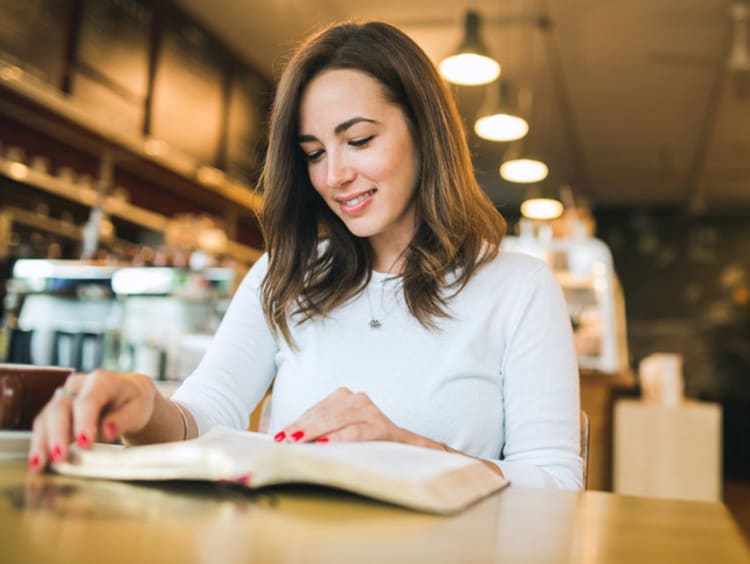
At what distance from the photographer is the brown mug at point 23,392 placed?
79cm

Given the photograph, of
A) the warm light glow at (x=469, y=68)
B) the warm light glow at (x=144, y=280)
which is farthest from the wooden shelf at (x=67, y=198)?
the warm light glow at (x=469, y=68)

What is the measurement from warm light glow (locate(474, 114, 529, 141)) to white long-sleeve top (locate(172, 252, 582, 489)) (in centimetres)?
282

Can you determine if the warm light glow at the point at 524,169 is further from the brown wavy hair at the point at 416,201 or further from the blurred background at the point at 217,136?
the brown wavy hair at the point at 416,201

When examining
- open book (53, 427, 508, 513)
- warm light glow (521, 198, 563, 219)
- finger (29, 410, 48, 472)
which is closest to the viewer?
open book (53, 427, 508, 513)

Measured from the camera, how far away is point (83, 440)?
66 centimetres

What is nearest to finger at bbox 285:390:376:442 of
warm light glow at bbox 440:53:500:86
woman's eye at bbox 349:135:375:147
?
woman's eye at bbox 349:135:375:147

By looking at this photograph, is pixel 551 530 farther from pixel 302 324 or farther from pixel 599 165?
pixel 599 165

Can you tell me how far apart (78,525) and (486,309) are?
0.88 m

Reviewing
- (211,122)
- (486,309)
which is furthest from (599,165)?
(486,309)

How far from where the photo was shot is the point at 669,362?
452 cm

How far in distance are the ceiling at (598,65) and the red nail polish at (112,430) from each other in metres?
2.83

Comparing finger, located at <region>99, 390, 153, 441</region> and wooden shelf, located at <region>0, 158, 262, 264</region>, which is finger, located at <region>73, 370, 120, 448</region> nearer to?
finger, located at <region>99, 390, 153, 441</region>

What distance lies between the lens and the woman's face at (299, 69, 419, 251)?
1.26 meters

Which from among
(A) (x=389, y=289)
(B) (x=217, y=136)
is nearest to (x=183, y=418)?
(A) (x=389, y=289)
